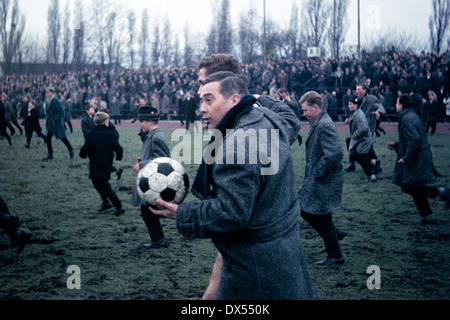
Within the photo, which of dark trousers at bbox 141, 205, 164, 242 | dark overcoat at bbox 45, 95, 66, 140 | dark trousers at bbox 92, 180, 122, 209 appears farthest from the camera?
dark overcoat at bbox 45, 95, 66, 140

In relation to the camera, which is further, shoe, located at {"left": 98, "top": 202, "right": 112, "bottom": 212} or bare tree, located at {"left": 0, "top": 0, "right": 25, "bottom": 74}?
bare tree, located at {"left": 0, "top": 0, "right": 25, "bottom": 74}

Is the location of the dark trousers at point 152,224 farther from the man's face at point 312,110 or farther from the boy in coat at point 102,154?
the man's face at point 312,110

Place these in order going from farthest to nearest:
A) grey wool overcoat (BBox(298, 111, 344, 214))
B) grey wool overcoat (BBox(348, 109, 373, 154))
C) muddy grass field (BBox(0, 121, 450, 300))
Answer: grey wool overcoat (BBox(348, 109, 373, 154)) → grey wool overcoat (BBox(298, 111, 344, 214)) → muddy grass field (BBox(0, 121, 450, 300))

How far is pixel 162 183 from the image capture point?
2.74 meters

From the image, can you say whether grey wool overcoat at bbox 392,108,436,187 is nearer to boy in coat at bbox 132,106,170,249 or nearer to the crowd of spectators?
boy in coat at bbox 132,106,170,249

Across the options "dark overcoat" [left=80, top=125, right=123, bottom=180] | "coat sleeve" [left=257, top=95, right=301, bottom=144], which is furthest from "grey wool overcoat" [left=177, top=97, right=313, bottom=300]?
"dark overcoat" [left=80, top=125, right=123, bottom=180]

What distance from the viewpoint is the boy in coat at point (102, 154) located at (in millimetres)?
7625

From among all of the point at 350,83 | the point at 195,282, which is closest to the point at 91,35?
the point at 350,83

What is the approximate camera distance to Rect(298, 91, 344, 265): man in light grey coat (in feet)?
16.9

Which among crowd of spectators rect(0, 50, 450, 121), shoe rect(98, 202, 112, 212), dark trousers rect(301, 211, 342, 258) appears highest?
crowd of spectators rect(0, 50, 450, 121)

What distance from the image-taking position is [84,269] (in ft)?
17.1

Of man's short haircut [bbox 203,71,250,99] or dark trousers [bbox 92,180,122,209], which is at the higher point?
man's short haircut [bbox 203,71,250,99]

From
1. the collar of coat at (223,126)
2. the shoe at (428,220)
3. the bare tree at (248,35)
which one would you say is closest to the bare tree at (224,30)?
the bare tree at (248,35)
